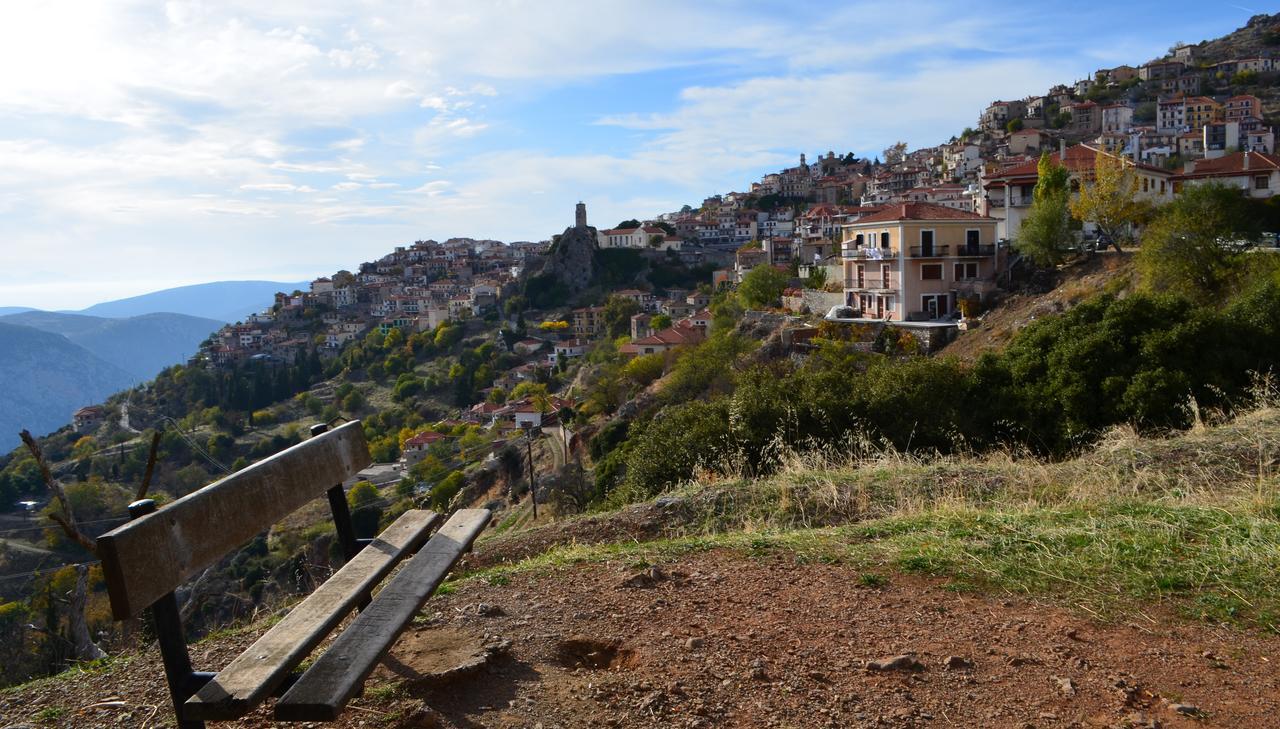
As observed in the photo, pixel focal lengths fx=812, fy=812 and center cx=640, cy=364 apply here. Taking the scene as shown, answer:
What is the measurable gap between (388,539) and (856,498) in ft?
10.9

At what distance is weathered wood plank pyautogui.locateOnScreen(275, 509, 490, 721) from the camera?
2268 millimetres

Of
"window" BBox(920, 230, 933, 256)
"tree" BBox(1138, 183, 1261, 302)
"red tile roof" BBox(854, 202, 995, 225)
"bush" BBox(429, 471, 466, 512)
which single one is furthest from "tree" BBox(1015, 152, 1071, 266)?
"bush" BBox(429, 471, 466, 512)

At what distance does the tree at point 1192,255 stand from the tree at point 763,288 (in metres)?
22.6

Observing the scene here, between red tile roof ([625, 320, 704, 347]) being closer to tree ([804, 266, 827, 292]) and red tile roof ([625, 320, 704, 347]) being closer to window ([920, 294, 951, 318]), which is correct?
tree ([804, 266, 827, 292])

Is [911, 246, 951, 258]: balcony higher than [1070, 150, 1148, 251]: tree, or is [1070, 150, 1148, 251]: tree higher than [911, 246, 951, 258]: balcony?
[1070, 150, 1148, 251]: tree

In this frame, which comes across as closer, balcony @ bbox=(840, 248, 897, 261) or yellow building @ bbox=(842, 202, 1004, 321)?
yellow building @ bbox=(842, 202, 1004, 321)

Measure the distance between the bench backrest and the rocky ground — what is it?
0.71 m

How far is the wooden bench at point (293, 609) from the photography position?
7.33ft

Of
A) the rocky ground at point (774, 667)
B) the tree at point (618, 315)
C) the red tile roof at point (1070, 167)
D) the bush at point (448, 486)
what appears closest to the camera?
the rocky ground at point (774, 667)

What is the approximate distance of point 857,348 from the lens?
29.6 metres

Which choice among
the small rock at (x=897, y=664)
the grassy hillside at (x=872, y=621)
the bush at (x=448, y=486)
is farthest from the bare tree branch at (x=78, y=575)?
the bush at (x=448, y=486)

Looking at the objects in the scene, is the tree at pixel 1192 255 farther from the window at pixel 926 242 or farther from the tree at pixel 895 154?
the tree at pixel 895 154

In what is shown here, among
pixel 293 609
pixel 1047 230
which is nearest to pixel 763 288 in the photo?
pixel 1047 230

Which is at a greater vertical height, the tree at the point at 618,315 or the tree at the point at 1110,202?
the tree at the point at 1110,202
